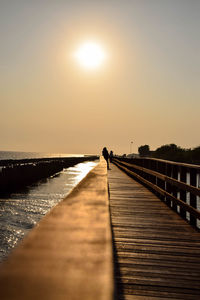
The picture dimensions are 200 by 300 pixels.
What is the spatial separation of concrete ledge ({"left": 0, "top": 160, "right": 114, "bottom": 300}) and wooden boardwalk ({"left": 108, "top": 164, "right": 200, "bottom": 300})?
251 centimetres

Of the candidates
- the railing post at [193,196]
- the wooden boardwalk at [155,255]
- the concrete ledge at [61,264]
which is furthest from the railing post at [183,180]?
the concrete ledge at [61,264]

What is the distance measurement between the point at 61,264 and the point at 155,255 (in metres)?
4.36

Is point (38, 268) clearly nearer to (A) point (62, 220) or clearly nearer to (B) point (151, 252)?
(A) point (62, 220)

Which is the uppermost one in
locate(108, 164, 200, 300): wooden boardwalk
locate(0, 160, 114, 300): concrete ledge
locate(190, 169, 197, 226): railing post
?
locate(0, 160, 114, 300): concrete ledge

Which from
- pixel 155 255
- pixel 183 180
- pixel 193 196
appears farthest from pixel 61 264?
pixel 183 180

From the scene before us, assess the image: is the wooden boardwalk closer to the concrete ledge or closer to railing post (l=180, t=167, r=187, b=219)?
railing post (l=180, t=167, r=187, b=219)

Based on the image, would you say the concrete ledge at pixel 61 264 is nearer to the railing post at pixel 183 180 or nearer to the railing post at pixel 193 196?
the railing post at pixel 193 196

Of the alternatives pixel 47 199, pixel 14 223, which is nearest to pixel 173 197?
pixel 14 223

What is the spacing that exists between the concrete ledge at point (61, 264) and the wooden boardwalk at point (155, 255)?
251 cm

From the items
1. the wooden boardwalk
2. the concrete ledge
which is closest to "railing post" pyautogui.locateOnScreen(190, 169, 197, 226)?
the wooden boardwalk

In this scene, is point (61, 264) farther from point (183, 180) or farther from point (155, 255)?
point (183, 180)

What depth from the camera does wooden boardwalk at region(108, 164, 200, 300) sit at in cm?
387

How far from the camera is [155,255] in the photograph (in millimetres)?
5074

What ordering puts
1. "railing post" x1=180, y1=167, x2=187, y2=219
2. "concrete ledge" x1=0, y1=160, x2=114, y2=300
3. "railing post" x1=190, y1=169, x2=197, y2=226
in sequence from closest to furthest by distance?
"concrete ledge" x1=0, y1=160, x2=114, y2=300 → "railing post" x1=190, y1=169, x2=197, y2=226 → "railing post" x1=180, y1=167, x2=187, y2=219
